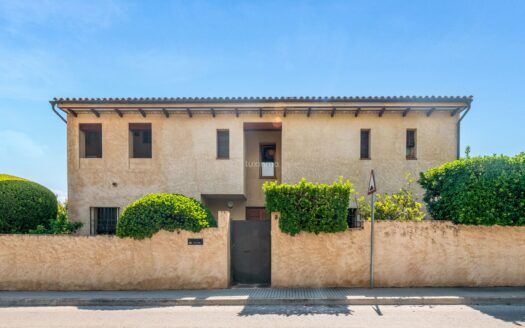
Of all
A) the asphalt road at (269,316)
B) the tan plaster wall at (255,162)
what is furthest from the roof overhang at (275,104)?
the asphalt road at (269,316)

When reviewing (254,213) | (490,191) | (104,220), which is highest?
(490,191)

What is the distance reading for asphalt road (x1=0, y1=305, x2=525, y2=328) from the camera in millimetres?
5734

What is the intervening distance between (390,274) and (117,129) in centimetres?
1072

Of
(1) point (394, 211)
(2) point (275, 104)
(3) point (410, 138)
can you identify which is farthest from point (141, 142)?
(3) point (410, 138)

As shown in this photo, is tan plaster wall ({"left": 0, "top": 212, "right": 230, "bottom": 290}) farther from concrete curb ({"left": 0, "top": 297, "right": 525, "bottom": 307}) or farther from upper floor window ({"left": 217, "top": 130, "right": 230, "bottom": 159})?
upper floor window ({"left": 217, "top": 130, "right": 230, "bottom": 159})

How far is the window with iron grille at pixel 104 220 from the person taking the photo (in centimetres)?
1144

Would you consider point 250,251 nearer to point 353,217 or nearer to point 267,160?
point 353,217

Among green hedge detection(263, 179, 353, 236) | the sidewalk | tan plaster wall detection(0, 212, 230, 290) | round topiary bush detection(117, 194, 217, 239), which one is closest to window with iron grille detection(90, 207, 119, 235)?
tan plaster wall detection(0, 212, 230, 290)

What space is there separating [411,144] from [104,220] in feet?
41.0

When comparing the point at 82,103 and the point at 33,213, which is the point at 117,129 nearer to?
the point at 82,103

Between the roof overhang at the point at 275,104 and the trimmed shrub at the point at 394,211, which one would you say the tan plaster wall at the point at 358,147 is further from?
the trimmed shrub at the point at 394,211

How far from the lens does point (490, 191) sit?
7.57 meters

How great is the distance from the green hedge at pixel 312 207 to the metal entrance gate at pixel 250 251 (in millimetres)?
924

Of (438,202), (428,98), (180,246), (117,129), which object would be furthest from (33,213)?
(428,98)
